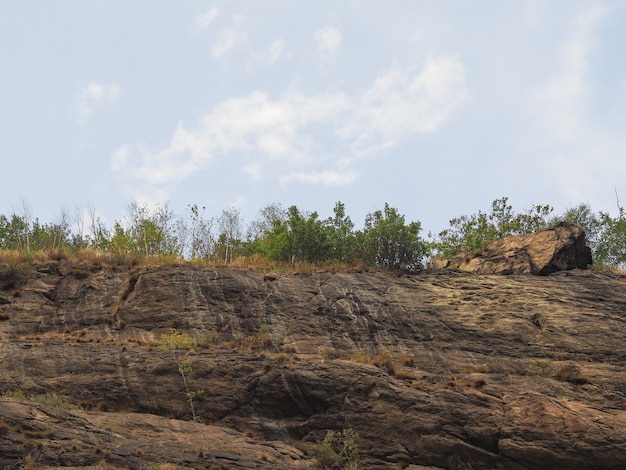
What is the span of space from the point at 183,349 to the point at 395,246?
54.3ft

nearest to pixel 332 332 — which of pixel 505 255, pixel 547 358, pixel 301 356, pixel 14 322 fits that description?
pixel 301 356

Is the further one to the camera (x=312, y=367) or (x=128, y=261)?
(x=128, y=261)

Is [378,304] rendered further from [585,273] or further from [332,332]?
[585,273]

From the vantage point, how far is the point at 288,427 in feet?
83.0

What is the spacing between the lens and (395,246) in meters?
40.4

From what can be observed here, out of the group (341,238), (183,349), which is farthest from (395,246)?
(183,349)

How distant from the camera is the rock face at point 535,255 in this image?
3566 cm

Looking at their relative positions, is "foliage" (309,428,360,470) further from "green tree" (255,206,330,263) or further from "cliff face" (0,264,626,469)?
"green tree" (255,206,330,263)

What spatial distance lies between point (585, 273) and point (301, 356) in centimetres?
1605

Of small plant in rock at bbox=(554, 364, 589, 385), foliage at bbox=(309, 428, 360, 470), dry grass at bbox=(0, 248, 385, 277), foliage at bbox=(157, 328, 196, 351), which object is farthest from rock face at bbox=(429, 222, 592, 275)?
foliage at bbox=(157, 328, 196, 351)

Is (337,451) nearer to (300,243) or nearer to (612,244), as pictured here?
(300,243)

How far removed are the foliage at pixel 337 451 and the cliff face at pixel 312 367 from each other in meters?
0.45

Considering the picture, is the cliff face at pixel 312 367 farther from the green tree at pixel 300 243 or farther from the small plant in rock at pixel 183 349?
the green tree at pixel 300 243

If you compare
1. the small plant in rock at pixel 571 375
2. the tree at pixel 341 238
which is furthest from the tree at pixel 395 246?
the small plant in rock at pixel 571 375
